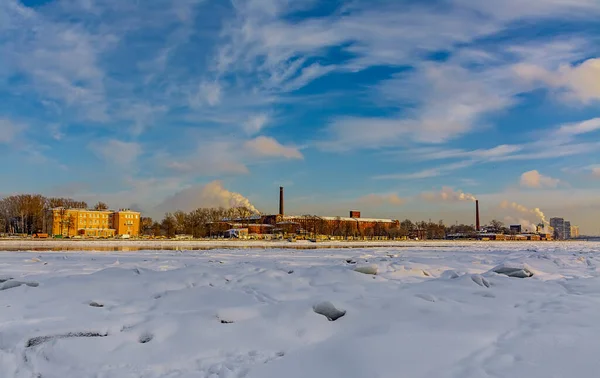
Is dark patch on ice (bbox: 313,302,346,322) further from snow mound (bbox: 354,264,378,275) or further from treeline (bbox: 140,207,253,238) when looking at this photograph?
treeline (bbox: 140,207,253,238)

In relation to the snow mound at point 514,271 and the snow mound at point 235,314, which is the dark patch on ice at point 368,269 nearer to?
the snow mound at point 514,271

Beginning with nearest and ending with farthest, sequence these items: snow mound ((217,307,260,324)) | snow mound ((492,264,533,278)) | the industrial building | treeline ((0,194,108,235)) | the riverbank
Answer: snow mound ((217,307,260,324)) → snow mound ((492,264,533,278)) → the riverbank → treeline ((0,194,108,235)) → the industrial building

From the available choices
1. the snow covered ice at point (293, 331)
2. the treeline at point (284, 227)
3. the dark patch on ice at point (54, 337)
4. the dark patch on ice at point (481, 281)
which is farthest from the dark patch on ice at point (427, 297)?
the treeline at point (284, 227)

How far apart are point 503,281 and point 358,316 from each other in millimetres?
5032

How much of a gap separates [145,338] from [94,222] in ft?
470

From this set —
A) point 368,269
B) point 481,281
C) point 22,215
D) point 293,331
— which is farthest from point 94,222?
point 293,331

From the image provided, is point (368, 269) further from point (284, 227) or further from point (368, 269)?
point (284, 227)

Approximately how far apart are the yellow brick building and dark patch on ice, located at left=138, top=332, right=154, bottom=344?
119472mm

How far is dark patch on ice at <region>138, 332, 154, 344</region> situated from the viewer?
6579 mm

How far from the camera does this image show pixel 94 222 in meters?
138

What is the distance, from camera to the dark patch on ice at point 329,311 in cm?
735

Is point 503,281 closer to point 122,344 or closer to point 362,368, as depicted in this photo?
point 362,368

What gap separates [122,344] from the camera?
6387 millimetres

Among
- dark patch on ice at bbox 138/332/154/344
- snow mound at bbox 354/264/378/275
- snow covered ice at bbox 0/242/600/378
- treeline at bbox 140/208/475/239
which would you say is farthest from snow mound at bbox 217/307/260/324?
treeline at bbox 140/208/475/239
